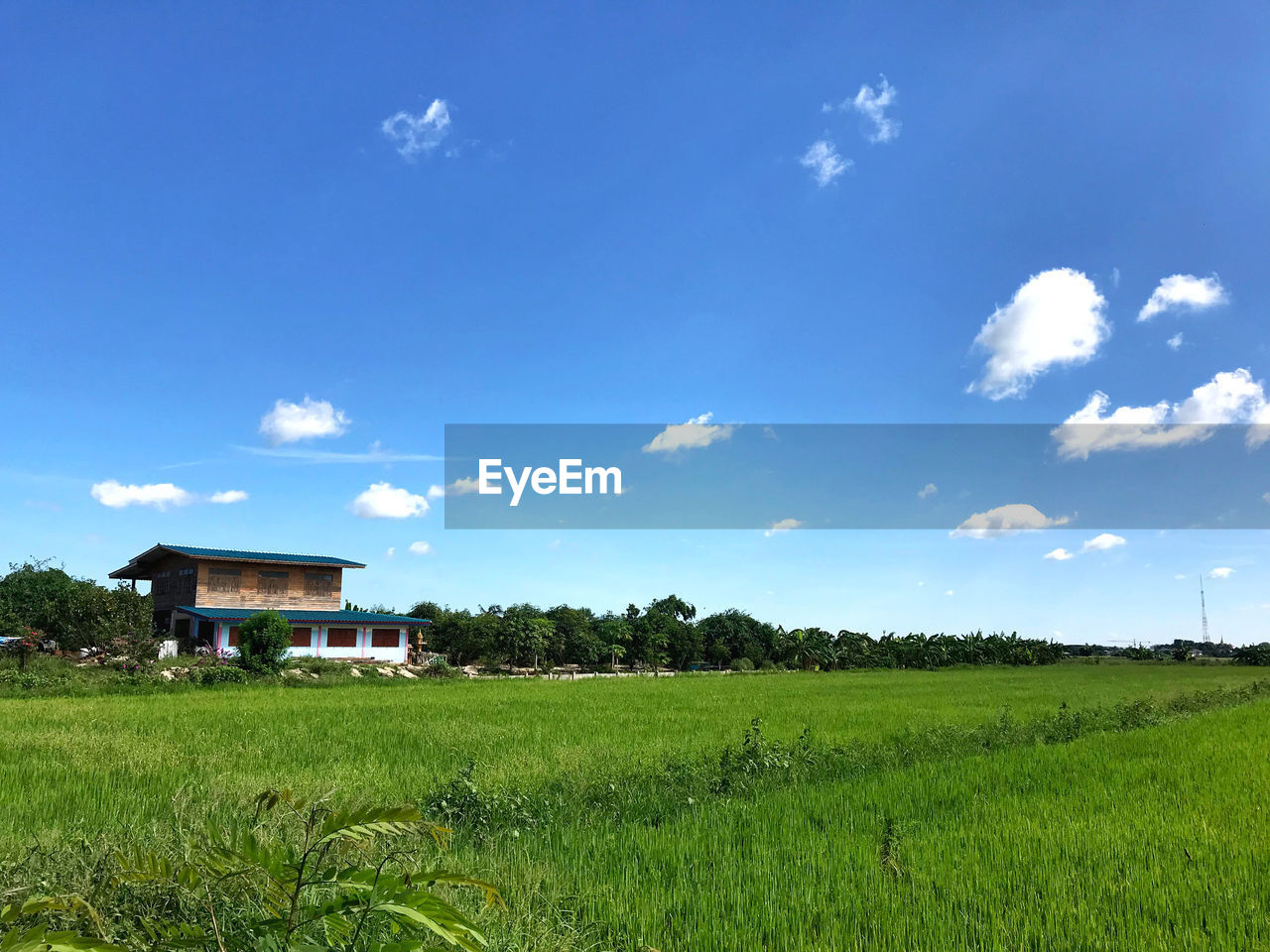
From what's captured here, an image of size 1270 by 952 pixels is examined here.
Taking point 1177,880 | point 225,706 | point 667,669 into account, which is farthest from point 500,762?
point 667,669

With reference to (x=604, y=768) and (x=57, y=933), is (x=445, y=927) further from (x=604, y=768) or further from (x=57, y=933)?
(x=604, y=768)

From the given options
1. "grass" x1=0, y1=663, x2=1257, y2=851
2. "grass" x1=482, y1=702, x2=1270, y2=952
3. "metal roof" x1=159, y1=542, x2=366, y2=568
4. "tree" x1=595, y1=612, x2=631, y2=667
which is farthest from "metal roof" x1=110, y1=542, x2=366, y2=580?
"grass" x1=482, y1=702, x2=1270, y2=952

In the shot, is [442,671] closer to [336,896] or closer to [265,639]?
[265,639]

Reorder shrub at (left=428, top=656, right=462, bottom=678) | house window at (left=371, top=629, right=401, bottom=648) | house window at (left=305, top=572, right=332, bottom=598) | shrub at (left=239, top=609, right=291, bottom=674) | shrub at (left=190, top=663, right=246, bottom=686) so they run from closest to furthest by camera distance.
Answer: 1. shrub at (left=190, top=663, right=246, bottom=686)
2. shrub at (left=239, top=609, right=291, bottom=674)
3. shrub at (left=428, top=656, right=462, bottom=678)
4. house window at (left=305, top=572, right=332, bottom=598)
5. house window at (left=371, top=629, right=401, bottom=648)

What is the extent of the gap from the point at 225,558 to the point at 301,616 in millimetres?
3914

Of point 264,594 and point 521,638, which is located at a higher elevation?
point 264,594

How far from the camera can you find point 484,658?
137 feet

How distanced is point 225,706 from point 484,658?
85.5ft

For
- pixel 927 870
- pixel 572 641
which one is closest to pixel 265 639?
pixel 572 641

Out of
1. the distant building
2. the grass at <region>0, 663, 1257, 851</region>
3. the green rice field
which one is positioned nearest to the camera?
the green rice field

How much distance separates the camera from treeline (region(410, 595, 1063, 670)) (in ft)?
135

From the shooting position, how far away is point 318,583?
34344mm

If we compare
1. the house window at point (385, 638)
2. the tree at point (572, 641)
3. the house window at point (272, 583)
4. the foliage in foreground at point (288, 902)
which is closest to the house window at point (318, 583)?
the house window at point (272, 583)

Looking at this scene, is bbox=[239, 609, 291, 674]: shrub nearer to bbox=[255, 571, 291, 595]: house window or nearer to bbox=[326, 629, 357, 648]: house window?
bbox=[326, 629, 357, 648]: house window
